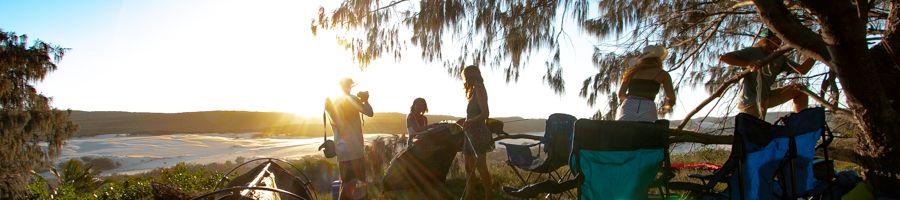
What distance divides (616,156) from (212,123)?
66.3m

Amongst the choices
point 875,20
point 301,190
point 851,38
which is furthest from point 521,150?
point 875,20

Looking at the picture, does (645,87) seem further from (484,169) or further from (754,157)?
(484,169)

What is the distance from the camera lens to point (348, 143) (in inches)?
176

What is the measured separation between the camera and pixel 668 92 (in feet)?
11.1

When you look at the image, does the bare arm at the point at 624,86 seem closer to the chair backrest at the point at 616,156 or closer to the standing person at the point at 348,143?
the chair backrest at the point at 616,156

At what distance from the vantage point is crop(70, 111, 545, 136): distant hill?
5422cm

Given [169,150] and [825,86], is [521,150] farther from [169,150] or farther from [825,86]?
[169,150]

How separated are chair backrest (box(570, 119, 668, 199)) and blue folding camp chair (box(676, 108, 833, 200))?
32 cm

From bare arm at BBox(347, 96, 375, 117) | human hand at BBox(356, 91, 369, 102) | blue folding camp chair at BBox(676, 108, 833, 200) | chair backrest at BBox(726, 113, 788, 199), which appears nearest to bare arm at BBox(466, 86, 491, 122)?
bare arm at BBox(347, 96, 375, 117)

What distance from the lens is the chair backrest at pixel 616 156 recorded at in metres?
2.73

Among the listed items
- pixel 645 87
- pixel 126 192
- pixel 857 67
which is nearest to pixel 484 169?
pixel 645 87

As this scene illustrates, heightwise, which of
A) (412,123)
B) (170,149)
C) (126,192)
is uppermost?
(412,123)

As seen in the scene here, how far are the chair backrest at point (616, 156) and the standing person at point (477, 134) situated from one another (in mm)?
1530

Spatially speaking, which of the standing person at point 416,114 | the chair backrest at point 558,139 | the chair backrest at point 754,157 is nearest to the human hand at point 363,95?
the standing person at point 416,114
